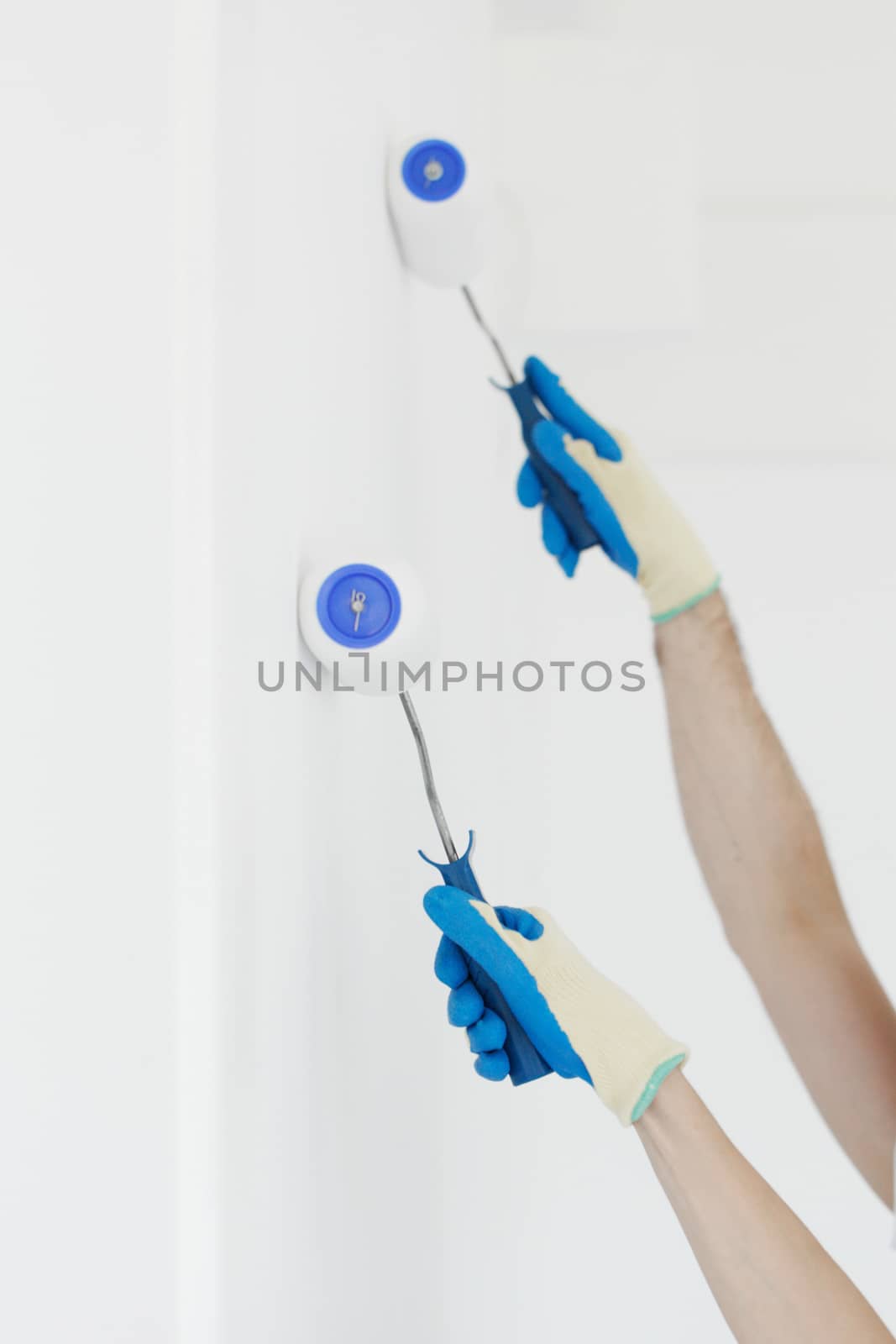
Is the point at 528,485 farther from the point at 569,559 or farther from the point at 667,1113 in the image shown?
the point at 667,1113

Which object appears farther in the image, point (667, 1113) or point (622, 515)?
point (622, 515)

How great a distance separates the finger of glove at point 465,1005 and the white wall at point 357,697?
0.08 metres

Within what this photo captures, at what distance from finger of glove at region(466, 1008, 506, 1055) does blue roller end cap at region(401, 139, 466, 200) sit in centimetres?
67

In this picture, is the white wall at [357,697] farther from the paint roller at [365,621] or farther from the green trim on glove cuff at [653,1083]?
the green trim on glove cuff at [653,1083]

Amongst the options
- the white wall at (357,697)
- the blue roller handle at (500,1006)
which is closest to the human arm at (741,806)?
the white wall at (357,697)

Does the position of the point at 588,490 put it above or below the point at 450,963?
above

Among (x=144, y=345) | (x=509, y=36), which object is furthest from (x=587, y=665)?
(x=144, y=345)

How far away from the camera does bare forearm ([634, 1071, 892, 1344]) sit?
664 mm

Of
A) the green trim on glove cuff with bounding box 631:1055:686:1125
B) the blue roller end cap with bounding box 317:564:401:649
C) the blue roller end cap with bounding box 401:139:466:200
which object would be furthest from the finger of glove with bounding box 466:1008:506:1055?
the blue roller end cap with bounding box 401:139:466:200

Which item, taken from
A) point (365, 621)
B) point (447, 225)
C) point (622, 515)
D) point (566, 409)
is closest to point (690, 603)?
point (622, 515)

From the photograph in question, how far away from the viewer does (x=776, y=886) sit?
0.99m

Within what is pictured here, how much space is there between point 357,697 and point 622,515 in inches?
15.8

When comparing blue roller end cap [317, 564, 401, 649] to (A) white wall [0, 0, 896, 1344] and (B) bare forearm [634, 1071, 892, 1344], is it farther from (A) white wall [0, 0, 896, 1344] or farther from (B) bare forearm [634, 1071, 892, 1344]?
(B) bare forearm [634, 1071, 892, 1344]

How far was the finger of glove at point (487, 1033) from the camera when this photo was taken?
702 mm
